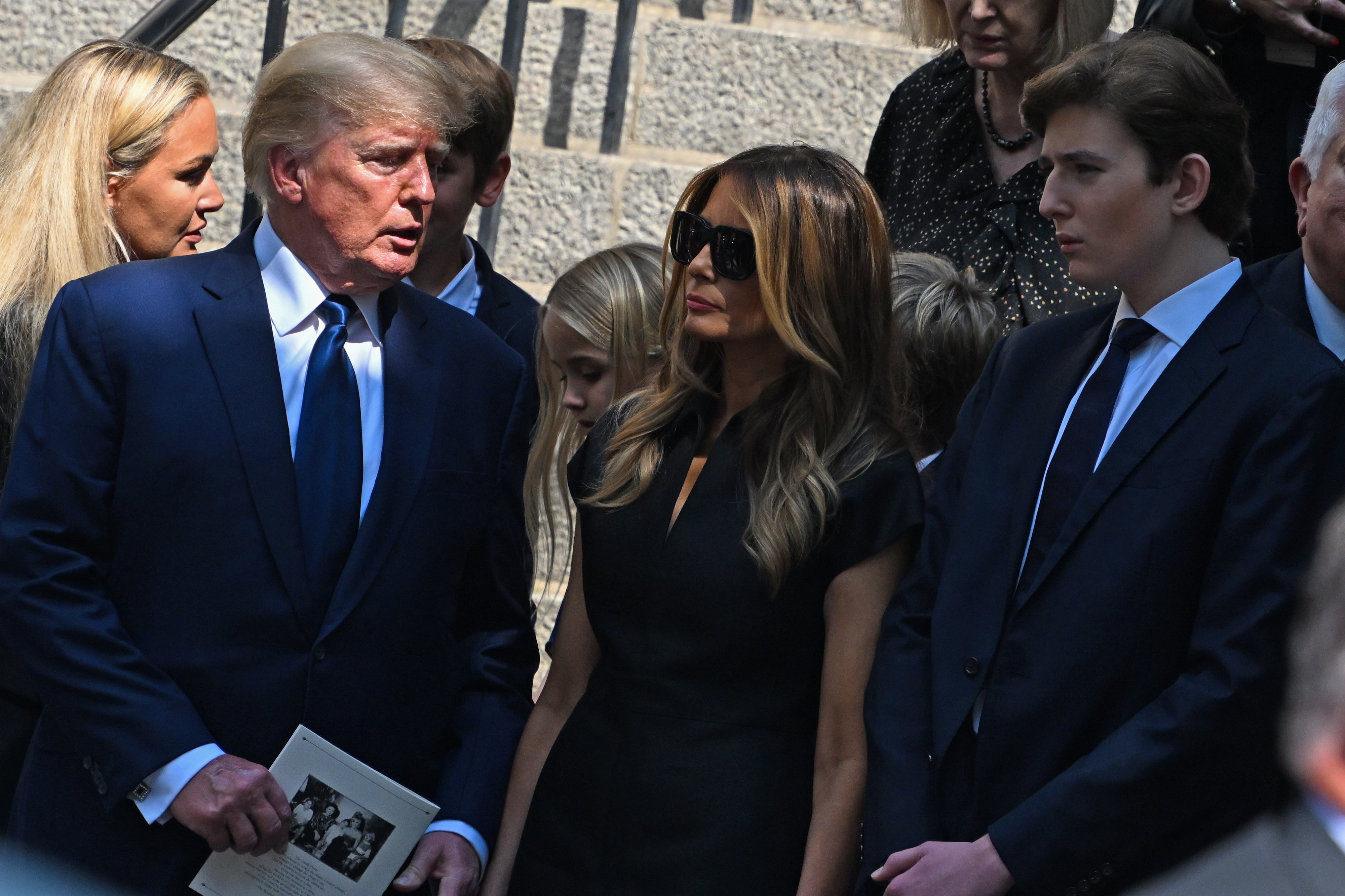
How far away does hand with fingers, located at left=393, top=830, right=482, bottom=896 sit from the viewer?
2654 mm

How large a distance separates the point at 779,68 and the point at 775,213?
2.40 metres

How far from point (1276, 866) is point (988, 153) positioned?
2.94 metres

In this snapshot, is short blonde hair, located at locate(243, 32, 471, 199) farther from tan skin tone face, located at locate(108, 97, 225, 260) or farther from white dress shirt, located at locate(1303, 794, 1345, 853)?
white dress shirt, located at locate(1303, 794, 1345, 853)

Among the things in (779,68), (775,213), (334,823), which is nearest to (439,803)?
(334,823)

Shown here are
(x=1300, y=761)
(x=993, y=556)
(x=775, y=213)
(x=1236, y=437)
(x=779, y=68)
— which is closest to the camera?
(x=1300, y=761)

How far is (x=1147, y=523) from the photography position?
238 cm

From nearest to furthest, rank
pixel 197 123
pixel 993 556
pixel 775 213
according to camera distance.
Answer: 1. pixel 993 556
2. pixel 775 213
3. pixel 197 123

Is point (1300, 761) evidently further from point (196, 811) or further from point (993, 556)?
point (196, 811)

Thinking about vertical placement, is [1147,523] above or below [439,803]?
above

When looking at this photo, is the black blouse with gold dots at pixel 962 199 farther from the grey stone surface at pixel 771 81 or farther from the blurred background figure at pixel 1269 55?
the grey stone surface at pixel 771 81

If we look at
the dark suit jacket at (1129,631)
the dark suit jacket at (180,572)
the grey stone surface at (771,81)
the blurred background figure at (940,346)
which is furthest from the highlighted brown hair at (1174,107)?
the grey stone surface at (771,81)

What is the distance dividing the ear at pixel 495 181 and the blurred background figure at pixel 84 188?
75 centimetres

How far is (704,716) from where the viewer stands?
8.61 ft

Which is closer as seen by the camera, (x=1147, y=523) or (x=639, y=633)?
(x=1147, y=523)
